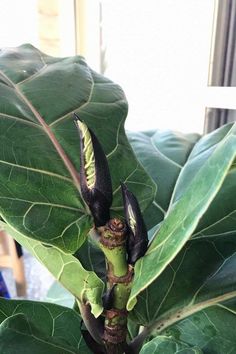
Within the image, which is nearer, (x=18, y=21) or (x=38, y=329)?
(x=38, y=329)

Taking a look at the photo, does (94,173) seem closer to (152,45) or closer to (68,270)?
(68,270)

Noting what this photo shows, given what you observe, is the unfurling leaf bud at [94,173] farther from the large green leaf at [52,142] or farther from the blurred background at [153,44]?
the blurred background at [153,44]

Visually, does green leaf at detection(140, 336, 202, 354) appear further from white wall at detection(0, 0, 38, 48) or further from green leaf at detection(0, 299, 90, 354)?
white wall at detection(0, 0, 38, 48)

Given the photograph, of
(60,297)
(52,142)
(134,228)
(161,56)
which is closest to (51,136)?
(52,142)

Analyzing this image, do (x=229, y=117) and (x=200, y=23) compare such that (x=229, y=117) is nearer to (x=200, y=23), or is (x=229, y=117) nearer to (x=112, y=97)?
(x=200, y=23)

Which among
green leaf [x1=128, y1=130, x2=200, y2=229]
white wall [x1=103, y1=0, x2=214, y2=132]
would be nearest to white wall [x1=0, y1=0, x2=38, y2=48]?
white wall [x1=103, y1=0, x2=214, y2=132]

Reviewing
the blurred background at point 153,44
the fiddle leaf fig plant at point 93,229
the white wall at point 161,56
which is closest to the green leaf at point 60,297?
the fiddle leaf fig plant at point 93,229

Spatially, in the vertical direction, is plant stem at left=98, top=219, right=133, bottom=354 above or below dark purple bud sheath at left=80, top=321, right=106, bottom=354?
above
